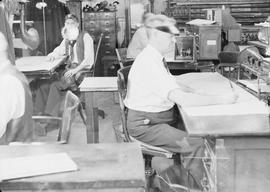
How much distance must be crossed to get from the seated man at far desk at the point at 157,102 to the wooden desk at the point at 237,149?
339 mm

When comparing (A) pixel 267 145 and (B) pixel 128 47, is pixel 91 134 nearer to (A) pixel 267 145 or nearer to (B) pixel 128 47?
(B) pixel 128 47

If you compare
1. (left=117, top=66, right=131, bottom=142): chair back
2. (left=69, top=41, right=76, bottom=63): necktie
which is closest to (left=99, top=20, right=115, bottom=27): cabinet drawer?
(left=69, top=41, right=76, bottom=63): necktie

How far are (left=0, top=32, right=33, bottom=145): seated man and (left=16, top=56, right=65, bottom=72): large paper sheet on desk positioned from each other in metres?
0.07

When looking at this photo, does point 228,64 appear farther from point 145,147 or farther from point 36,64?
point 36,64

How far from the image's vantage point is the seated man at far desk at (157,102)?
8.42 ft

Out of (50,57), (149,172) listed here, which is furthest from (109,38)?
(149,172)

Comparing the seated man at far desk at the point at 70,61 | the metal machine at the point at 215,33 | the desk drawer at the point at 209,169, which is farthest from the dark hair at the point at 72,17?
the desk drawer at the point at 209,169

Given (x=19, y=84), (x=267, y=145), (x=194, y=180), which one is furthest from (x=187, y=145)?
(x=19, y=84)

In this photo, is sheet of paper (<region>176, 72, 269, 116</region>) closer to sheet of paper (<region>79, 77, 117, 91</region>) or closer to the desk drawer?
the desk drawer

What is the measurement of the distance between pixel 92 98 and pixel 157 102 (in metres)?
0.68

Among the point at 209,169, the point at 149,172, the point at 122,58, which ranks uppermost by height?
the point at 122,58

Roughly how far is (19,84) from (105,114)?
78cm

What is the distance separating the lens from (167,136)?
2594 mm

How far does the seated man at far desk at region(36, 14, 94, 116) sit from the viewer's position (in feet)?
10.2
